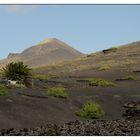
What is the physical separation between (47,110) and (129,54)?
6940 cm

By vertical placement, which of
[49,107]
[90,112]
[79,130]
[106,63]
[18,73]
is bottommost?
[79,130]

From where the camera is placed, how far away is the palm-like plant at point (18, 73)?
32781 millimetres

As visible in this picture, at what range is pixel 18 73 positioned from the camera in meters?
33.3

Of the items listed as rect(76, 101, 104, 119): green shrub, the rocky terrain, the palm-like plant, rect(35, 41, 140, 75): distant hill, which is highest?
rect(35, 41, 140, 75): distant hill

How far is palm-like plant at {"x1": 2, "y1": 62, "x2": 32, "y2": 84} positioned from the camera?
32781 millimetres

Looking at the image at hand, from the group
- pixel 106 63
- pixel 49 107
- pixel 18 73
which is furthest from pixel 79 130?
pixel 106 63

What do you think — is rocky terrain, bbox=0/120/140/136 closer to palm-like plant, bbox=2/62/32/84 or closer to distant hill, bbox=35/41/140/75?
palm-like plant, bbox=2/62/32/84

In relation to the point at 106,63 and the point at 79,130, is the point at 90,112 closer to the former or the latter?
the point at 79,130

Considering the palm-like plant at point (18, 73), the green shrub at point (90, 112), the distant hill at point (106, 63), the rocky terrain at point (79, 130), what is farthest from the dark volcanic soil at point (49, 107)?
the distant hill at point (106, 63)

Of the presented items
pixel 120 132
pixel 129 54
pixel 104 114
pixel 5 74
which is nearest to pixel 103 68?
pixel 129 54

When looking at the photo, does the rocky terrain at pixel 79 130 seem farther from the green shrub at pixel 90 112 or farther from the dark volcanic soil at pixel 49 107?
the green shrub at pixel 90 112

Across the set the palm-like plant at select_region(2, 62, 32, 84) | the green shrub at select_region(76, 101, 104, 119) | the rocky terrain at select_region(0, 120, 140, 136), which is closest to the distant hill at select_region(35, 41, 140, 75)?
the palm-like plant at select_region(2, 62, 32, 84)

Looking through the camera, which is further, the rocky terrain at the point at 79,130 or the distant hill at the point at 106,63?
the distant hill at the point at 106,63

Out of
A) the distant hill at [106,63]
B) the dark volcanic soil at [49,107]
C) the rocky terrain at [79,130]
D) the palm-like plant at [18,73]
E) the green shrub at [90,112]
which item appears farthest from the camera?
the distant hill at [106,63]
